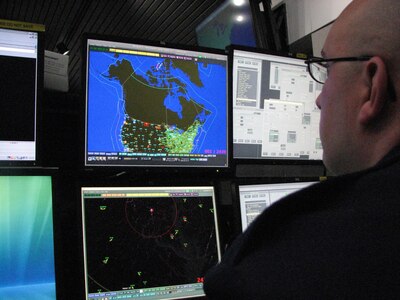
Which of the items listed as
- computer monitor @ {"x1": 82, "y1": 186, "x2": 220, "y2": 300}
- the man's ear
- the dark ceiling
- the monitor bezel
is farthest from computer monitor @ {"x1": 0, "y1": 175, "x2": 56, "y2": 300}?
the dark ceiling

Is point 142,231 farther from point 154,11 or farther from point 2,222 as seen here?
point 154,11

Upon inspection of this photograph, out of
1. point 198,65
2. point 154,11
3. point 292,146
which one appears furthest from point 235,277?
point 154,11

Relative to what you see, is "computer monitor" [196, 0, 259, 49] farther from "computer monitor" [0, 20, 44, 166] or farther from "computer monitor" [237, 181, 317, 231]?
"computer monitor" [0, 20, 44, 166]

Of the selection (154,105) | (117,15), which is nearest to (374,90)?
(154,105)

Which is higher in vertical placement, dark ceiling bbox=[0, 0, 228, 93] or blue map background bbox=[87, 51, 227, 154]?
dark ceiling bbox=[0, 0, 228, 93]

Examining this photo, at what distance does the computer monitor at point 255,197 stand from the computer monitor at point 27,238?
0.55 m

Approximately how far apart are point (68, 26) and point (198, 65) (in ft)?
16.3

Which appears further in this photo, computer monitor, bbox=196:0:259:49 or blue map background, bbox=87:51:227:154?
computer monitor, bbox=196:0:259:49

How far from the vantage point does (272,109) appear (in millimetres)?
1351

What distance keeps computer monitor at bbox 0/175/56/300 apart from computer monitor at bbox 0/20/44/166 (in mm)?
88

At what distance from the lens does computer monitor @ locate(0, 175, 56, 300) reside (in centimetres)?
90

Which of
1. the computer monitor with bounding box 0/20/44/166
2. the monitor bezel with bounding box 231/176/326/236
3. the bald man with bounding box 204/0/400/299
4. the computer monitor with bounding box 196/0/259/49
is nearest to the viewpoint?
the bald man with bounding box 204/0/400/299

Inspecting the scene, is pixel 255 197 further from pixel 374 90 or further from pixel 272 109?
pixel 374 90

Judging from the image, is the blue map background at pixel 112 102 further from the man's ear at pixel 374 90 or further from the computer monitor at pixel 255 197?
the man's ear at pixel 374 90
